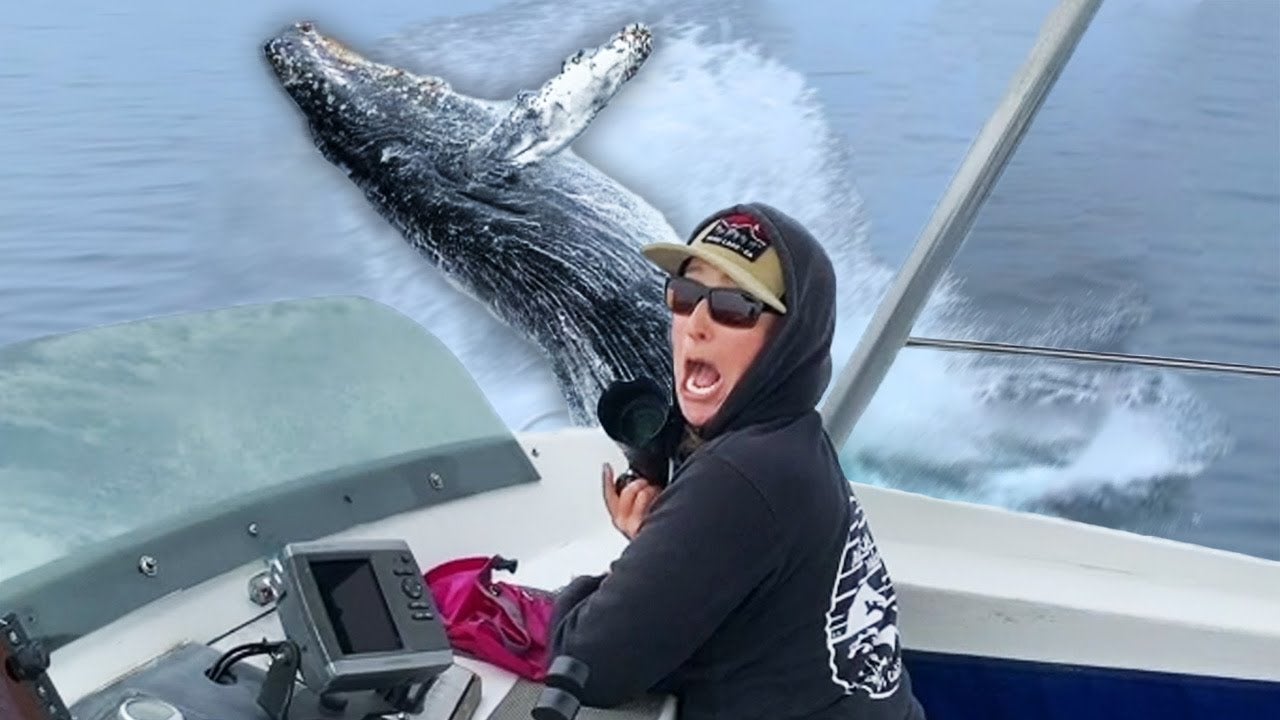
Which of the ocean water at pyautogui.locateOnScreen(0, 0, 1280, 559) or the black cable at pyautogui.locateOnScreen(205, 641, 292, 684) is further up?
the black cable at pyautogui.locateOnScreen(205, 641, 292, 684)

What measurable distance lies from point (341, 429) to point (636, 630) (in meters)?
0.52

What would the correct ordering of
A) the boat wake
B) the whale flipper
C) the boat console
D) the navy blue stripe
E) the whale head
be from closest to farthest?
the boat console → the navy blue stripe → the whale head → the whale flipper → the boat wake

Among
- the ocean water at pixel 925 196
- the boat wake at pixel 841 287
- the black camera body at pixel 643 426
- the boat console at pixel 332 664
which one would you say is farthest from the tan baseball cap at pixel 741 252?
the boat wake at pixel 841 287

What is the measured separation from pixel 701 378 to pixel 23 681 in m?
0.61

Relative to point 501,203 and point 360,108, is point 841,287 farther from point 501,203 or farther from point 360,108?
→ point 360,108

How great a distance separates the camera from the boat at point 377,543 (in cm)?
123

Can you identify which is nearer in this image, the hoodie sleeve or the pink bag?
the hoodie sleeve

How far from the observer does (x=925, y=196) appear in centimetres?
646

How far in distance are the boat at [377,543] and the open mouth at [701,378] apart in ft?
0.89

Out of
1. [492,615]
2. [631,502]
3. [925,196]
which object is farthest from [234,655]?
[925,196]

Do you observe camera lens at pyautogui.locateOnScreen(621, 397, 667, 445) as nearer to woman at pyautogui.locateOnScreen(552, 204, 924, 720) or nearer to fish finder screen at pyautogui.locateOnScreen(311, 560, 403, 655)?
woman at pyautogui.locateOnScreen(552, 204, 924, 720)

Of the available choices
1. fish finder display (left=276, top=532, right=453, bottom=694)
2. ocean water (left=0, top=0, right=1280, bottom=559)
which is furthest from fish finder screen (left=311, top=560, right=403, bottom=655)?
ocean water (left=0, top=0, right=1280, bottom=559)

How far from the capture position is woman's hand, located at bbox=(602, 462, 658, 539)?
1357mm

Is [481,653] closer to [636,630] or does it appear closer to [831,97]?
[636,630]
